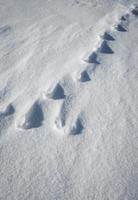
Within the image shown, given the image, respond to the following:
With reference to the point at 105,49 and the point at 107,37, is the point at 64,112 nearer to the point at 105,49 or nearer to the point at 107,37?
the point at 105,49

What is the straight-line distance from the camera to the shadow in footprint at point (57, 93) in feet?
5.24

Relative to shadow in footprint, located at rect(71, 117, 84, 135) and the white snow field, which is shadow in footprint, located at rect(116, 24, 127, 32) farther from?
shadow in footprint, located at rect(71, 117, 84, 135)

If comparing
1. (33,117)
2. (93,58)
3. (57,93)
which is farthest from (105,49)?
(33,117)

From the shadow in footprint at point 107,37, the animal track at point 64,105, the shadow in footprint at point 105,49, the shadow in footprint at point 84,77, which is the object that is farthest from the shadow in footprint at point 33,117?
the shadow in footprint at point 107,37

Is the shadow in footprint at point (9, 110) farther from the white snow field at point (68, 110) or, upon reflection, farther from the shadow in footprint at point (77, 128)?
the shadow in footprint at point (77, 128)

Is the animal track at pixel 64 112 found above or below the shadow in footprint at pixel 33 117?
below

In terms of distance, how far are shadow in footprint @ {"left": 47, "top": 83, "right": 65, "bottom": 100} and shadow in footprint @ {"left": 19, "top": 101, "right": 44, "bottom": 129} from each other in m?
0.10

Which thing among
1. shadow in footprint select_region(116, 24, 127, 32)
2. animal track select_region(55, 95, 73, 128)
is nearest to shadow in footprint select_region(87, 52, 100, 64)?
animal track select_region(55, 95, 73, 128)

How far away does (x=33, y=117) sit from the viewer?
145cm

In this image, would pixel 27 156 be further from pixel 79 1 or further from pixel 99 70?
pixel 79 1

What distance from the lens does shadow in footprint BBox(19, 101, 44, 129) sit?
1.41 meters

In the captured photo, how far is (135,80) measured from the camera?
178 centimetres

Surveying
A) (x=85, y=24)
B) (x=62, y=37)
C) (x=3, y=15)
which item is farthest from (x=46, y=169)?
(x=3, y=15)

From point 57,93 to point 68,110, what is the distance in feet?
0.50
